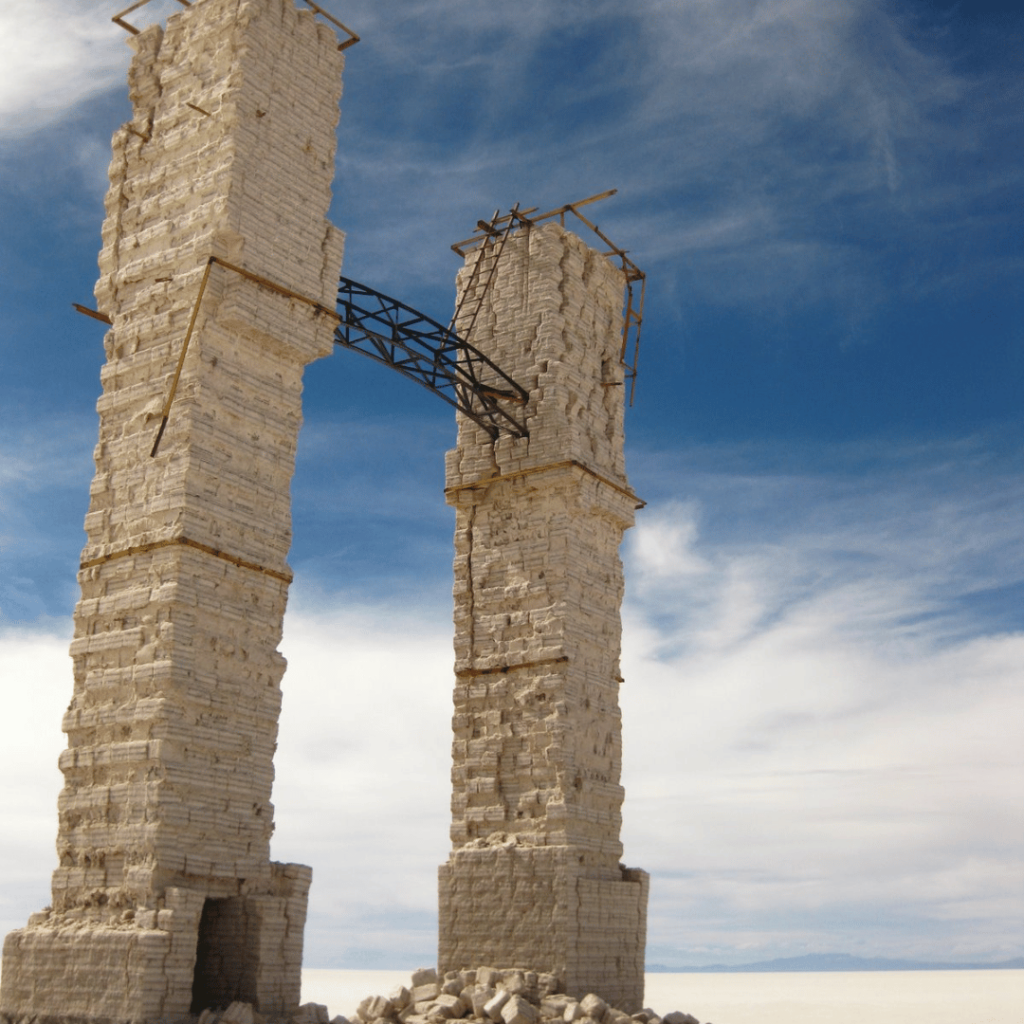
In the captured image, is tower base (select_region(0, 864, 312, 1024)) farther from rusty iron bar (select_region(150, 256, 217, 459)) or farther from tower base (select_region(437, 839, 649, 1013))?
rusty iron bar (select_region(150, 256, 217, 459))

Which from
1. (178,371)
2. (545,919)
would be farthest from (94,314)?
(545,919)

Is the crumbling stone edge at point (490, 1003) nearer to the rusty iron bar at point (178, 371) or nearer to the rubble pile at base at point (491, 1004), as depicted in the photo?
the rubble pile at base at point (491, 1004)

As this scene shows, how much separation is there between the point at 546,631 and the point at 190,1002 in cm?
787

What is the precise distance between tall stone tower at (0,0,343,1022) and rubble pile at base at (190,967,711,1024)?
2713mm

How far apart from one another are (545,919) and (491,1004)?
181cm

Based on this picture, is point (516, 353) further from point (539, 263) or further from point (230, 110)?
point (230, 110)

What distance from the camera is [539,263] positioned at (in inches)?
857

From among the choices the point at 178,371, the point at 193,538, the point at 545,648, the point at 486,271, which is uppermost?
the point at 486,271

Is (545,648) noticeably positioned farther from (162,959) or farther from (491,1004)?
(162,959)

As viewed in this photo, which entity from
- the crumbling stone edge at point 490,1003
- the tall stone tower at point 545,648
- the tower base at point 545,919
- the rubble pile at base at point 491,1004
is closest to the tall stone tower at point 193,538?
the crumbling stone edge at point 490,1003

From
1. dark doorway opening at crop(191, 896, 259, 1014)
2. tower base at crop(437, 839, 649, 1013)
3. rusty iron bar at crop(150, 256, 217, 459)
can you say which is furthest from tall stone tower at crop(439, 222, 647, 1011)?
rusty iron bar at crop(150, 256, 217, 459)

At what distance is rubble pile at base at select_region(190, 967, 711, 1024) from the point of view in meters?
16.3

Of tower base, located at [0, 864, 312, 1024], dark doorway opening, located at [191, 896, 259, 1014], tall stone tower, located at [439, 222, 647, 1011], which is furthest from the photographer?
tall stone tower, located at [439, 222, 647, 1011]

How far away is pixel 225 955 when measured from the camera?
14578mm
